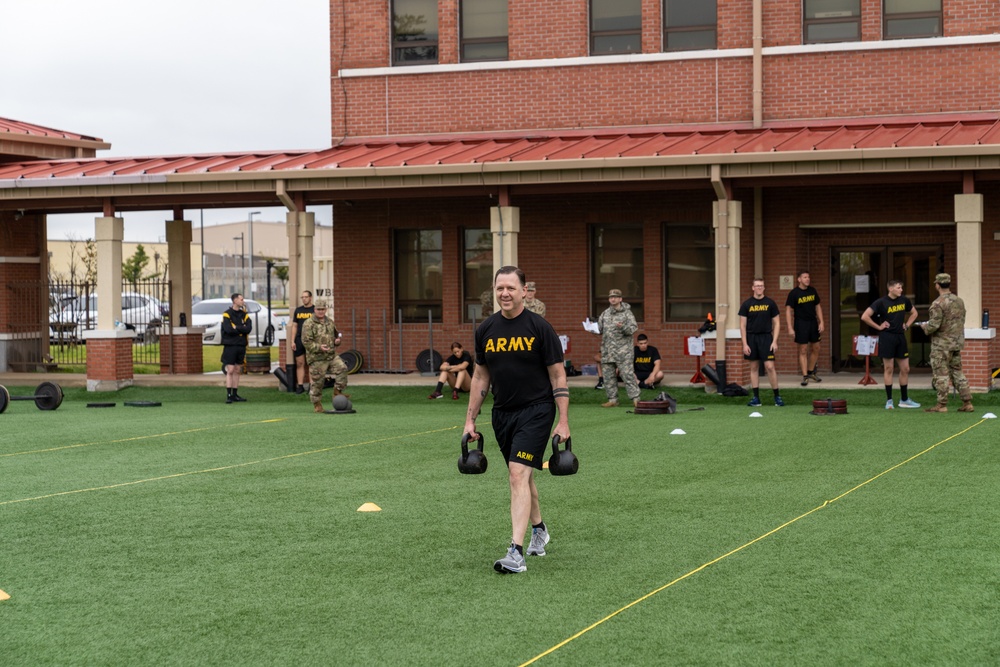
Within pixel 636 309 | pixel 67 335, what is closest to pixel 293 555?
pixel 636 309

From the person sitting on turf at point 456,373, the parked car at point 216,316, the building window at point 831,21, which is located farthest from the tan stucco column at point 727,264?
the parked car at point 216,316

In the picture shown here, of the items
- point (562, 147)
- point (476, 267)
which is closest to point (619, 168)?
point (562, 147)

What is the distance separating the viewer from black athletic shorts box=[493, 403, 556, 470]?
26.1 feet

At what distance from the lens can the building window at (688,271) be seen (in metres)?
24.0

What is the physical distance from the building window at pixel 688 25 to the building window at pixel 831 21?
1666mm

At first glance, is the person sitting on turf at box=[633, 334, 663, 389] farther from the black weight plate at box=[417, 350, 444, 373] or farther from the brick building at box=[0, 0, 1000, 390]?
the black weight plate at box=[417, 350, 444, 373]

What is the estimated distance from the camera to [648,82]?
2414 centimetres

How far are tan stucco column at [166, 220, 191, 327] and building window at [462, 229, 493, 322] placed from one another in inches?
222

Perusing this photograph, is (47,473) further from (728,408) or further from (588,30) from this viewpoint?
(588,30)

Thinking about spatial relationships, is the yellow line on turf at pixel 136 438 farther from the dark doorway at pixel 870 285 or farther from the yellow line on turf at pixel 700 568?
the dark doorway at pixel 870 285

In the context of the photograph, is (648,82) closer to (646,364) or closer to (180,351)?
(646,364)

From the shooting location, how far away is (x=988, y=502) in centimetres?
1004

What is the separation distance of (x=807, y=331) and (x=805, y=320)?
7.0 inches

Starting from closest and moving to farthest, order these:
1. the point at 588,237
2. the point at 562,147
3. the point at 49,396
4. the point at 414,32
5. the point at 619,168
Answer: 1. the point at 49,396
2. the point at 619,168
3. the point at 562,147
4. the point at 588,237
5. the point at 414,32
